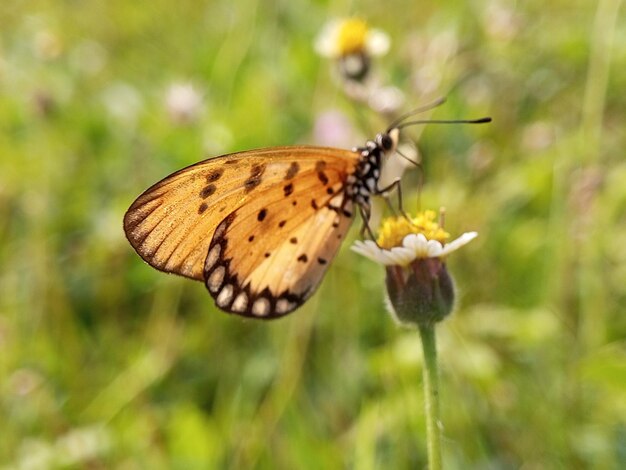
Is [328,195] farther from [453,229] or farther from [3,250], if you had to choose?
[3,250]

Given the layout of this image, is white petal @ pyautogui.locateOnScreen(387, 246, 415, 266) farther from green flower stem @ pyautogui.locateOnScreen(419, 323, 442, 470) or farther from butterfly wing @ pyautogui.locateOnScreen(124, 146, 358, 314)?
butterfly wing @ pyautogui.locateOnScreen(124, 146, 358, 314)

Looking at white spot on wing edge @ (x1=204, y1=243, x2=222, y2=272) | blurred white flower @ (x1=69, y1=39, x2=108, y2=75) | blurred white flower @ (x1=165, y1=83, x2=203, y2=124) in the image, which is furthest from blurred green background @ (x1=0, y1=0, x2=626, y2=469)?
white spot on wing edge @ (x1=204, y1=243, x2=222, y2=272)

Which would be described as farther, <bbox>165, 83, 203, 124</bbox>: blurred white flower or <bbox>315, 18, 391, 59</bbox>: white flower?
<bbox>165, 83, 203, 124</bbox>: blurred white flower

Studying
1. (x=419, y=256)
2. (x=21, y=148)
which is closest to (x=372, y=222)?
(x=419, y=256)

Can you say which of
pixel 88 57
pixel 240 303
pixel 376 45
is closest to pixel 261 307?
pixel 240 303

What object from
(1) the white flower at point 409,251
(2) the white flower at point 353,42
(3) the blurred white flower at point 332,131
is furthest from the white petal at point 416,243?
(3) the blurred white flower at point 332,131

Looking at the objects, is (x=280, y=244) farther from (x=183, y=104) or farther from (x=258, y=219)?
(x=183, y=104)
